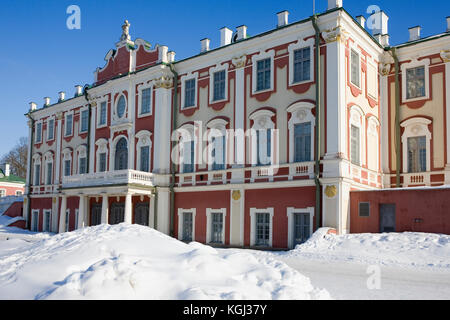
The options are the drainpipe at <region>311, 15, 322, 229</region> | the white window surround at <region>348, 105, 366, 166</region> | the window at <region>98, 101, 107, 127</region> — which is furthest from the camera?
the window at <region>98, 101, 107, 127</region>

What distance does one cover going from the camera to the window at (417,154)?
22.8 m

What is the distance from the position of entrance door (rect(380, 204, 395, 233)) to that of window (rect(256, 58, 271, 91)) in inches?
322

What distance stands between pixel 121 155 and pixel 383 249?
1926 centimetres

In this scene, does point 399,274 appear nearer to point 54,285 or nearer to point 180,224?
point 54,285

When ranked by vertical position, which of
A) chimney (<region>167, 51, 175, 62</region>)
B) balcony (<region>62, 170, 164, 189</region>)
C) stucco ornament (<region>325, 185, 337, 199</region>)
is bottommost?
stucco ornament (<region>325, 185, 337, 199</region>)

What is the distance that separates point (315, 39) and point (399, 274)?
12.3 meters

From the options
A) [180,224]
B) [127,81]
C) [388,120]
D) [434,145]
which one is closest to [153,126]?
[127,81]

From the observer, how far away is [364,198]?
2028 centimetres

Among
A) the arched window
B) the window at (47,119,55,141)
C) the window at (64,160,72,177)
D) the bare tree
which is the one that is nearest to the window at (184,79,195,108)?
the arched window

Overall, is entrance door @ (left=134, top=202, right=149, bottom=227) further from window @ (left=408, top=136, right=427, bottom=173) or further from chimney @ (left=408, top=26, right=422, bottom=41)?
chimney @ (left=408, top=26, right=422, bottom=41)

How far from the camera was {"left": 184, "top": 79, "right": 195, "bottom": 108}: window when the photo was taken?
27047mm

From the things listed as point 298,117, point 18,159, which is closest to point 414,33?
point 298,117

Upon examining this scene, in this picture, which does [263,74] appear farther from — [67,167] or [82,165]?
[67,167]

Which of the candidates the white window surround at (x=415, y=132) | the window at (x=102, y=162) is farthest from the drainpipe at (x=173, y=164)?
the white window surround at (x=415, y=132)
